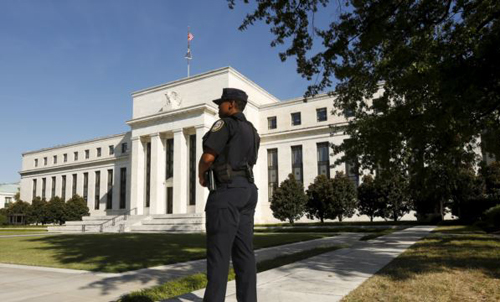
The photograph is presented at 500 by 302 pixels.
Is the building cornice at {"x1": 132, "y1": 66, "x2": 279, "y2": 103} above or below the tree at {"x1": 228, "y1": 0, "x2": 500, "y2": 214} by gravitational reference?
above

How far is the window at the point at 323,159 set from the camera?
42.9 m

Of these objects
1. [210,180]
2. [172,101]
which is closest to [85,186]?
A: [172,101]

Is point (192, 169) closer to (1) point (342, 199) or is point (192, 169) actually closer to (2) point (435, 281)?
(1) point (342, 199)

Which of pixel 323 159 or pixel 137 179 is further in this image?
pixel 137 179

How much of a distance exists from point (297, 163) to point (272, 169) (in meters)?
3.51

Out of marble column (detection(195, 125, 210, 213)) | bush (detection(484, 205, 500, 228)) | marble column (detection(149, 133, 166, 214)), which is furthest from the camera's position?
marble column (detection(149, 133, 166, 214))

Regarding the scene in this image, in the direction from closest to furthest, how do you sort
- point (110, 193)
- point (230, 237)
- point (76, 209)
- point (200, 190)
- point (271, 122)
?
point (230, 237)
point (200, 190)
point (271, 122)
point (76, 209)
point (110, 193)

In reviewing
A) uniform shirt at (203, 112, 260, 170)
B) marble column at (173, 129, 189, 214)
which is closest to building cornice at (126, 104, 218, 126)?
marble column at (173, 129, 189, 214)

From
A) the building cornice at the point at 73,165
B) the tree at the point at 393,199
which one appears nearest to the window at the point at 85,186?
the building cornice at the point at 73,165

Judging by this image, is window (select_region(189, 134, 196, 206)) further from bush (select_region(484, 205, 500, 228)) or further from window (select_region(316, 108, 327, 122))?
bush (select_region(484, 205, 500, 228))

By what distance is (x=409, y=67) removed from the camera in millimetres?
9711

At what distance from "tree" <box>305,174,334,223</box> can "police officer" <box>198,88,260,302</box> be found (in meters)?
31.2

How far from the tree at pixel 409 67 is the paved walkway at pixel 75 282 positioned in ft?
22.0

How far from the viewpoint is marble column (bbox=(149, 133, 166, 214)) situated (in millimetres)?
42312
